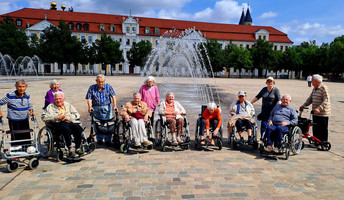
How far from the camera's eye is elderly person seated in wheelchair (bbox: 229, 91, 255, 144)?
6.21 meters

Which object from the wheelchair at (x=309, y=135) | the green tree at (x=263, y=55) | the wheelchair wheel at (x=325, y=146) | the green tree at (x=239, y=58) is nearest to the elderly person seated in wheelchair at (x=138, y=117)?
the wheelchair at (x=309, y=135)

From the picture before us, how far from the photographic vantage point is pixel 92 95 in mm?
6320

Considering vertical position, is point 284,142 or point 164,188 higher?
point 284,142

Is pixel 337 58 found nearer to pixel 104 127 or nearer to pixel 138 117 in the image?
pixel 138 117

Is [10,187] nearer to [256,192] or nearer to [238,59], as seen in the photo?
[256,192]

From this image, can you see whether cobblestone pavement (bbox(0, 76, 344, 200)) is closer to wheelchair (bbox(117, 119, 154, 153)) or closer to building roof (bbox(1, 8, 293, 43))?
wheelchair (bbox(117, 119, 154, 153))

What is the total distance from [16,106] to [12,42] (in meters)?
51.8

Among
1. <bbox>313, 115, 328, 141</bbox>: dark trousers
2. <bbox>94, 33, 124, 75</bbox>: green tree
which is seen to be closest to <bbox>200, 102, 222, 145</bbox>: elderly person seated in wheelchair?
<bbox>313, 115, 328, 141</bbox>: dark trousers

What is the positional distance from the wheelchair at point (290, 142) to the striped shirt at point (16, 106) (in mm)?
4989

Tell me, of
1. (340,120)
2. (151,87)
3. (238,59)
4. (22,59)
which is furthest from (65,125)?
(238,59)

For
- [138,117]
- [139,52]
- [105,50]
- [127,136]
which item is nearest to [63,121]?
[127,136]

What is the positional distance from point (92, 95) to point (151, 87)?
1460 mm

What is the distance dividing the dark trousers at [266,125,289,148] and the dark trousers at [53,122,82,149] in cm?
405

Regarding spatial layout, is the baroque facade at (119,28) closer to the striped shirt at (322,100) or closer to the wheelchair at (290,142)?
the striped shirt at (322,100)
